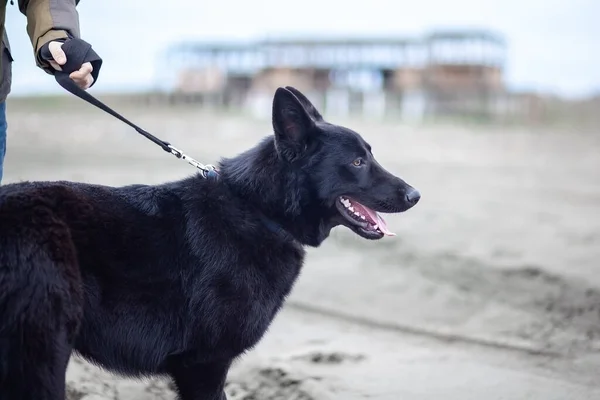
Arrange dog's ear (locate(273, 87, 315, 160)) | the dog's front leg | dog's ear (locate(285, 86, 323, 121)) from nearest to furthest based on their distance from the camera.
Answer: the dog's front leg
dog's ear (locate(273, 87, 315, 160))
dog's ear (locate(285, 86, 323, 121))

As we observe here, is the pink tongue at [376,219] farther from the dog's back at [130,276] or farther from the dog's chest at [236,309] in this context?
the dog's chest at [236,309]

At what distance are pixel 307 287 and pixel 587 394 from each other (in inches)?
122

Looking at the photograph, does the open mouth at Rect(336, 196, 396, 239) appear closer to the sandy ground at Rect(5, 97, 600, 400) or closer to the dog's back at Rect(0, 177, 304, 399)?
the dog's back at Rect(0, 177, 304, 399)

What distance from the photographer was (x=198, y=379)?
331 cm

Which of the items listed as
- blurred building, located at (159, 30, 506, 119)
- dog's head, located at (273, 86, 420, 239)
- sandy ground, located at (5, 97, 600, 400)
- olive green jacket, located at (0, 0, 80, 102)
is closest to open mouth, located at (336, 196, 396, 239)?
dog's head, located at (273, 86, 420, 239)

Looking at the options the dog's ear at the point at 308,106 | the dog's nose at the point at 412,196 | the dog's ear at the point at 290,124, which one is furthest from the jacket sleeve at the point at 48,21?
the dog's nose at the point at 412,196

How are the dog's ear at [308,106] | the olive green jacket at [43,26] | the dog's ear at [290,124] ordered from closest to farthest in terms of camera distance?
1. the olive green jacket at [43,26]
2. the dog's ear at [290,124]
3. the dog's ear at [308,106]

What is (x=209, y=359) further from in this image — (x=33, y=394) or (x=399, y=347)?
(x=399, y=347)

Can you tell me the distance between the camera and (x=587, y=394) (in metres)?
4.22

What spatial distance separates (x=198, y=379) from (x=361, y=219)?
116 cm

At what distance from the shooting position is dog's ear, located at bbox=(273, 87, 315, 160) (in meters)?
3.47

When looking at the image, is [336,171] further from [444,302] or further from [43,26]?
[444,302]

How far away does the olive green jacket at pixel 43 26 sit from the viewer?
3115 millimetres

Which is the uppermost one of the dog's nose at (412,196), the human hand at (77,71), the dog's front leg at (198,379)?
the human hand at (77,71)
